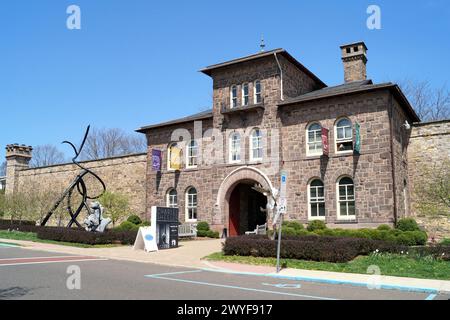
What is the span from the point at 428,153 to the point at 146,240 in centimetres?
1624

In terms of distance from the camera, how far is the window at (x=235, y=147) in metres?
26.6

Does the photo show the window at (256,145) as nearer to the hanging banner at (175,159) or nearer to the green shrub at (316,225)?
the green shrub at (316,225)

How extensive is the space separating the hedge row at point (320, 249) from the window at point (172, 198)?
1366 cm

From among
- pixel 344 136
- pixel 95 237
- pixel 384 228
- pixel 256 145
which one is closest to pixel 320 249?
pixel 384 228

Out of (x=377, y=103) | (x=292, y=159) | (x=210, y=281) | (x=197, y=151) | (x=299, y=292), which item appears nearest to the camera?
(x=299, y=292)

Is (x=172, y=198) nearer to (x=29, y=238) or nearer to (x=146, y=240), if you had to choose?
(x=29, y=238)

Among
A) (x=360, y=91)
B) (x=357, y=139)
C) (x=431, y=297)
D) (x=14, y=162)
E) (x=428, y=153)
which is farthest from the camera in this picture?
(x=14, y=162)

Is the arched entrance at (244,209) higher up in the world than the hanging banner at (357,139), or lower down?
lower down

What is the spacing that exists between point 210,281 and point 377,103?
1490 cm

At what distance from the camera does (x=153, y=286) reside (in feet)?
32.1

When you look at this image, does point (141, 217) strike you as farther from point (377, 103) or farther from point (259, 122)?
point (377, 103)

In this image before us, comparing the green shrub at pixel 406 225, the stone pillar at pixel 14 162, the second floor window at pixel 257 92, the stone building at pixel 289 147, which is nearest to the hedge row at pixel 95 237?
the stone building at pixel 289 147
